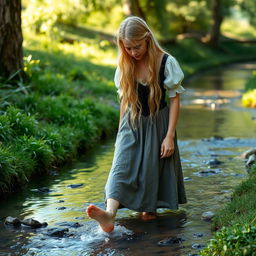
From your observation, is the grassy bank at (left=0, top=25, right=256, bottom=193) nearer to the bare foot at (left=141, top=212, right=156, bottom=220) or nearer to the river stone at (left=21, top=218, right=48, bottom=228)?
the river stone at (left=21, top=218, right=48, bottom=228)

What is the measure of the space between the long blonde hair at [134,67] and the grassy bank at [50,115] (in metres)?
2.11

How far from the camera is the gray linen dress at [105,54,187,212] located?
6.22 m

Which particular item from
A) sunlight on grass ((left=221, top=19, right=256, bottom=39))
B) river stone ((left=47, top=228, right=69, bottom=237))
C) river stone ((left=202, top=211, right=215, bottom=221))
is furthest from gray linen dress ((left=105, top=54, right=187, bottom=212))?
sunlight on grass ((left=221, top=19, right=256, bottom=39))

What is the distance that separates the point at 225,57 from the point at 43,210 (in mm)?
32169

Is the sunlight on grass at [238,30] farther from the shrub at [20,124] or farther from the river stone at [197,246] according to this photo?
the river stone at [197,246]

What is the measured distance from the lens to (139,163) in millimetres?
6355

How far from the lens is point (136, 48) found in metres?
6.06

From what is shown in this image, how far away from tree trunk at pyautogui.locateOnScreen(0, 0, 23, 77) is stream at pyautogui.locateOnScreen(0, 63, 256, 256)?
7.46 feet

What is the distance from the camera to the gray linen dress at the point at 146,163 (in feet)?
20.4

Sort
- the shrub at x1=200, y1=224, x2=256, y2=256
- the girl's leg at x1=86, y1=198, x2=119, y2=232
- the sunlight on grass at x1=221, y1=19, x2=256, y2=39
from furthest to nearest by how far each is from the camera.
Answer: the sunlight on grass at x1=221, y1=19, x2=256, y2=39 < the girl's leg at x1=86, y1=198, x2=119, y2=232 < the shrub at x1=200, y1=224, x2=256, y2=256

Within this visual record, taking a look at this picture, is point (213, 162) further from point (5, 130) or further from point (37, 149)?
point (5, 130)

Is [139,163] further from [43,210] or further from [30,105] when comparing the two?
[30,105]

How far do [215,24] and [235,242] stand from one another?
1388 inches

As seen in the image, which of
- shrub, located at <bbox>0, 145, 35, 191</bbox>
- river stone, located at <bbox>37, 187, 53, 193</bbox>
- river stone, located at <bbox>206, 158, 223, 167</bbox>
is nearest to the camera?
shrub, located at <bbox>0, 145, 35, 191</bbox>
